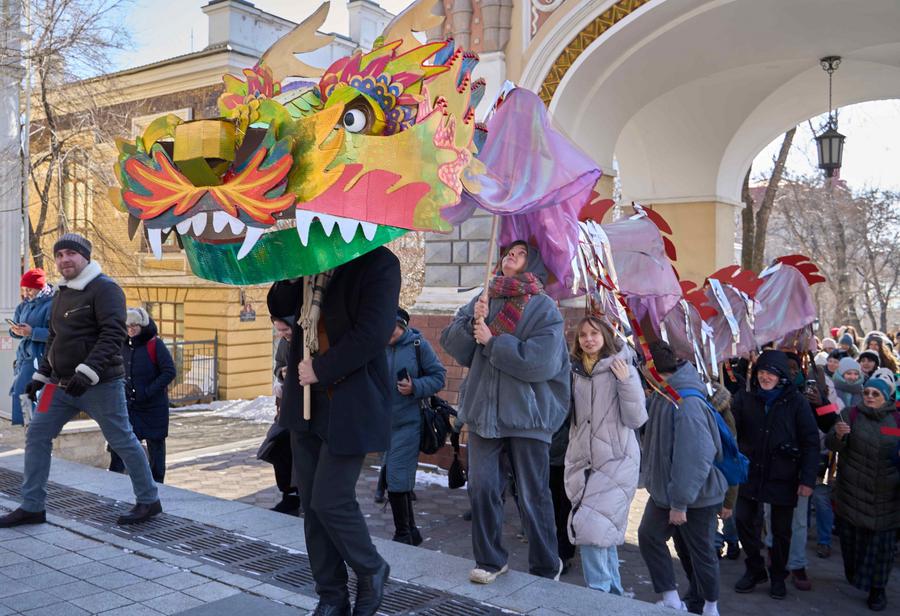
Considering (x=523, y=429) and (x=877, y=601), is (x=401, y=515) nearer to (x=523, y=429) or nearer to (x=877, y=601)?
(x=523, y=429)

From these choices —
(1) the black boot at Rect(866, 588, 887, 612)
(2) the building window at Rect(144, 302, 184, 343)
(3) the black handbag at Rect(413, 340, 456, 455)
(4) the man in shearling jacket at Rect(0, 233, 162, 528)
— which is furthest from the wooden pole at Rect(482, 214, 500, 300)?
(2) the building window at Rect(144, 302, 184, 343)

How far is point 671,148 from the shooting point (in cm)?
1391

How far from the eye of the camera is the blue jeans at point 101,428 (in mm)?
5465

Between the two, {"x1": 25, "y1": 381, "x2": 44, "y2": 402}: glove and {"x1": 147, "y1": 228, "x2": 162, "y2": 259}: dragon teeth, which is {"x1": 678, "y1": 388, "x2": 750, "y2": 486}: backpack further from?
{"x1": 25, "y1": 381, "x2": 44, "y2": 402}: glove

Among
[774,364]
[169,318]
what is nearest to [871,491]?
[774,364]

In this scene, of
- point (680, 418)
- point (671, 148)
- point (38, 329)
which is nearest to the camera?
point (680, 418)

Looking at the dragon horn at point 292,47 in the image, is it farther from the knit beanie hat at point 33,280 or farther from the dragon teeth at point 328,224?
the knit beanie hat at point 33,280

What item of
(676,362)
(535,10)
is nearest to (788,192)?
(535,10)

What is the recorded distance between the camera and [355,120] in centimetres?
358

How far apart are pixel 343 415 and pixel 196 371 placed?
17.1 meters

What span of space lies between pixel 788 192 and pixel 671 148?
20.4 metres

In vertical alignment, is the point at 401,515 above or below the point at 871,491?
below

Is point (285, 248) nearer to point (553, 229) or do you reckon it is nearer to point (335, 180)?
point (335, 180)

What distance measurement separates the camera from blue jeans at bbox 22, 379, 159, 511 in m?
5.46
